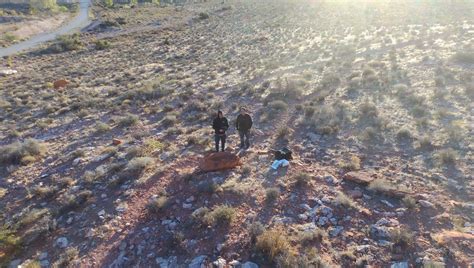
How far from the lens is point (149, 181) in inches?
444

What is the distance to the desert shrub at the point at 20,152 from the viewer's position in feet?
45.9

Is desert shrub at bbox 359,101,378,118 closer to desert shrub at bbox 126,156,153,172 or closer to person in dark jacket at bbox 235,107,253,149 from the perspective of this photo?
person in dark jacket at bbox 235,107,253,149

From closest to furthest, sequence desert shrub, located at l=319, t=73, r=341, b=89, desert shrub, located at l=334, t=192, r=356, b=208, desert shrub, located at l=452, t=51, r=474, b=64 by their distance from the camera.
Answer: desert shrub, located at l=334, t=192, r=356, b=208 < desert shrub, located at l=319, t=73, r=341, b=89 < desert shrub, located at l=452, t=51, r=474, b=64

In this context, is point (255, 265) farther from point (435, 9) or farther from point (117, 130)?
point (435, 9)

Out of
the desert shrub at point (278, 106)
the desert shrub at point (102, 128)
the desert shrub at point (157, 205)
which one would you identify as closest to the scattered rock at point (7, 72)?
the desert shrub at point (102, 128)

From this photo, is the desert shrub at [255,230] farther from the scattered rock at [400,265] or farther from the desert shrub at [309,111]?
the desert shrub at [309,111]

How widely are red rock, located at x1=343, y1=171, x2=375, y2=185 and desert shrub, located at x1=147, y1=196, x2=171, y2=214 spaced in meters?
5.36

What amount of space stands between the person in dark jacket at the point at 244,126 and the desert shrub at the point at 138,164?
3407 millimetres

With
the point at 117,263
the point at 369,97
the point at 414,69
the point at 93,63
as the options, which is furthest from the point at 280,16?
the point at 117,263

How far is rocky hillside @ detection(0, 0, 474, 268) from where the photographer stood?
820cm

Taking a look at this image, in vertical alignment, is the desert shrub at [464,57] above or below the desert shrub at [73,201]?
above

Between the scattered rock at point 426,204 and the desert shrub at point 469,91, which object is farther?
the desert shrub at point 469,91


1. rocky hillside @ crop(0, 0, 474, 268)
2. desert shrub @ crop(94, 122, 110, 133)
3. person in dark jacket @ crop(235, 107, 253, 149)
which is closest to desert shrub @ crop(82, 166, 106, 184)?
rocky hillside @ crop(0, 0, 474, 268)

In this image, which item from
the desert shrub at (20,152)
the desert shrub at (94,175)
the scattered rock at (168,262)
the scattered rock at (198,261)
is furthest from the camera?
the desert shrub at (20,152)
